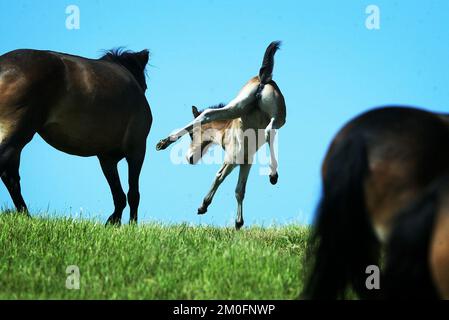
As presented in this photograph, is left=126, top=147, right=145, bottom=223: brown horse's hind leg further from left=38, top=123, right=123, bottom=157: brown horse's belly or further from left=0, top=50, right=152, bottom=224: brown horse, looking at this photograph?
left=38, top=123, right=123, bottom=157: brown horse's belly

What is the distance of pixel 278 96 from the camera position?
11.3 metres

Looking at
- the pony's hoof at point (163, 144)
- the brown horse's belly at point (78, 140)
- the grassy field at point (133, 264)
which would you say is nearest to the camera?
the grassy field at point (133, 264)

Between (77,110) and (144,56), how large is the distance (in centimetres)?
276

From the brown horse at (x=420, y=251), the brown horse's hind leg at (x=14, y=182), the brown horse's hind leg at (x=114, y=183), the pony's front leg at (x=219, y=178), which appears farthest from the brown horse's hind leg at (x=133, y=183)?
the brown horse at (x=420, y=251)

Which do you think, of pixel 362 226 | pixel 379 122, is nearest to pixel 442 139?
pixel 379 122

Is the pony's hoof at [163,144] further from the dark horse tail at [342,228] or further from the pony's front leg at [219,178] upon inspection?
the dark horse tail at [342,228]

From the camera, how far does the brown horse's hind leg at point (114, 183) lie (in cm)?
1102

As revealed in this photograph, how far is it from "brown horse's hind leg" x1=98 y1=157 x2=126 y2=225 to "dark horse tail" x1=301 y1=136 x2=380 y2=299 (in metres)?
6.84

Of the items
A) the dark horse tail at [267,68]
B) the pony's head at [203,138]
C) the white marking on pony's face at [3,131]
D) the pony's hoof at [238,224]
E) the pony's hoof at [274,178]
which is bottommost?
the pony's hoof at [238,224]

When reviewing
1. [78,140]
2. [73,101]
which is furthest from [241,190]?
[73,101]

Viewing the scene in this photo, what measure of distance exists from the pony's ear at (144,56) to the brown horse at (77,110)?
0.16 metres

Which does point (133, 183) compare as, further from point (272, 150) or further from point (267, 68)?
point (267, 68)

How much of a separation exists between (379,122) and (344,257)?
2.98 ft

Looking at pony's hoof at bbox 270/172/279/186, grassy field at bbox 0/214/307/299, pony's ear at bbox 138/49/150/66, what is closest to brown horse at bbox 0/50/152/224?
pony's ear at bbox 138/49/150/66
